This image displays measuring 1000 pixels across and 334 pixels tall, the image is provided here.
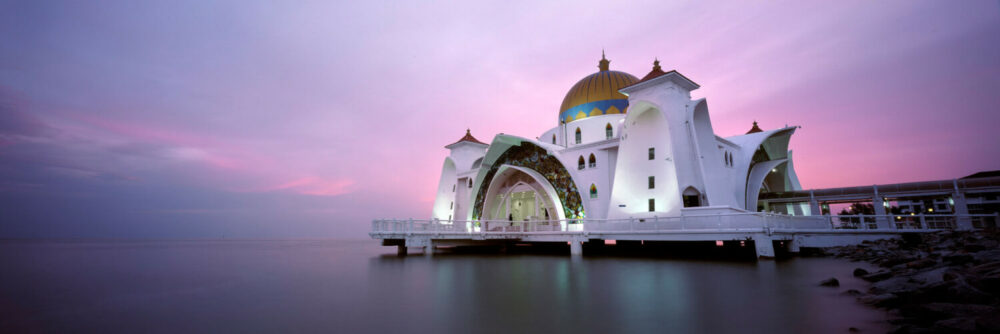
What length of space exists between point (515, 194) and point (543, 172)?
5179 millimetres

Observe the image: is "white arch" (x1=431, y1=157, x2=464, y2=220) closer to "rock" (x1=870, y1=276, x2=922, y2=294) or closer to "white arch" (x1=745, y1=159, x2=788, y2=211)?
"white arch" (x1=745, y1=159, x2=788, y2=211)

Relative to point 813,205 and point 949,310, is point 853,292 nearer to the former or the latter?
point 949,310

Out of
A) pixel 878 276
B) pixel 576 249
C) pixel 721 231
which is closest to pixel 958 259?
pixel 878 276

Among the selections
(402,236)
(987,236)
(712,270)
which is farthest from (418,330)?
(987,236)

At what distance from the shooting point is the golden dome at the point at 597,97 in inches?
973

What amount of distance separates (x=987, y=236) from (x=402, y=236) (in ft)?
60.9

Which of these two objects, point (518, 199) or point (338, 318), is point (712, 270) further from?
point (518, 199)

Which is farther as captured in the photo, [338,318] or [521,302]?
[521,302]

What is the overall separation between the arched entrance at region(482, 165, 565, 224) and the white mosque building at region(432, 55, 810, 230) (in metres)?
0.06

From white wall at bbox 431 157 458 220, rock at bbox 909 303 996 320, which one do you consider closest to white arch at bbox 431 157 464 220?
white wall at bbox 431 157 458 220

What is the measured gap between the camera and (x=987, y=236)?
1209 centimetres

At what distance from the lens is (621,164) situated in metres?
19.2

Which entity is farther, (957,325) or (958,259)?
(958,259)

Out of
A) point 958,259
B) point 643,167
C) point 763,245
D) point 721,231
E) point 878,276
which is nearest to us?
point 878,276
